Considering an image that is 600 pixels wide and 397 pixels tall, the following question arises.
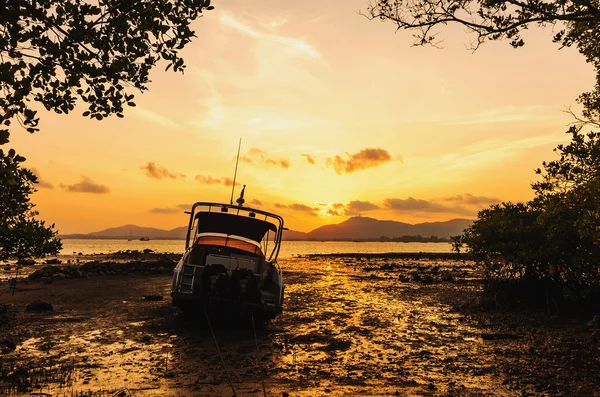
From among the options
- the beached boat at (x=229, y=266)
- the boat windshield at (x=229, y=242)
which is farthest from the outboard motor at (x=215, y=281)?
the boat windshield at (x=229, y=242)

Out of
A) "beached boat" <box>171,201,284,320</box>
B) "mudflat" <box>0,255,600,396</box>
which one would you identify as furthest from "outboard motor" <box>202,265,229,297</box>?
"mudflat" <box>0,255,600,396</box>

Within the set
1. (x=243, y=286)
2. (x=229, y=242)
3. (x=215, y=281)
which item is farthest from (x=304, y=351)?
(x=229, y=242)

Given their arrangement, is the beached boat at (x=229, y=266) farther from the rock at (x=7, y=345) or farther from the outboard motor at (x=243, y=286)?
the rock at (x=7, y=345)

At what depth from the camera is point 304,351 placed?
962 cm

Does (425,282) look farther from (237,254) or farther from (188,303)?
(188,303)

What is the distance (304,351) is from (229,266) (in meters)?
3.81

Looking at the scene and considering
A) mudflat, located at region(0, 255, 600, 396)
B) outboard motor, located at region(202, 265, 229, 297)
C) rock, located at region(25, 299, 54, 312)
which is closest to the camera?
mudflat, located at region(0, 255, 600, 396)

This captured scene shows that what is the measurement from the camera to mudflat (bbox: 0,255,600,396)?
7.08 meters

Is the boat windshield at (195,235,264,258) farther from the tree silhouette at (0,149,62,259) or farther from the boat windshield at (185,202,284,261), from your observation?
the tree silhouette at (0,149,62,259)

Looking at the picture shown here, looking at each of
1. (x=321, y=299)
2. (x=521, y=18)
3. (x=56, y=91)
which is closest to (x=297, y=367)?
(x=56, y=91)

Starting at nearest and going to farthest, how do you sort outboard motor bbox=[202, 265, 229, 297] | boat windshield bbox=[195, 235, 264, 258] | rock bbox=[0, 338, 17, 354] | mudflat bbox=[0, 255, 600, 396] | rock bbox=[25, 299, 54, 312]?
mudflat bbox=[0, 255, 600, 396] → rock bbox=[0, 338, 17, 354] → outboard motor bbox=[202, 265, 229, 297] → boat windshield bbox=[195, 235, 264, 258] → rock bbox=[25, 299, 54, 312]

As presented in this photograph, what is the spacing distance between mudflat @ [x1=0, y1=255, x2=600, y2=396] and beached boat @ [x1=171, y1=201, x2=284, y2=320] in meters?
0.85

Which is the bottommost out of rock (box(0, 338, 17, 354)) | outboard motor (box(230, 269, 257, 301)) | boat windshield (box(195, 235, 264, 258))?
rock (box(0, 338, 17, 354))

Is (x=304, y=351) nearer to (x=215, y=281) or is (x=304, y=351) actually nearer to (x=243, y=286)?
(x=243, y=286)
